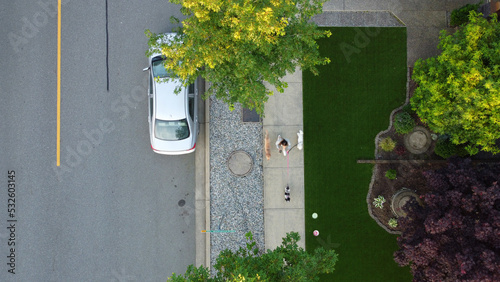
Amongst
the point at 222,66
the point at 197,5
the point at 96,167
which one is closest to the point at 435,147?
the point at 222,66

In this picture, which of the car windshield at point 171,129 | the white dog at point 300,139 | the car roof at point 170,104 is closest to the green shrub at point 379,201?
the white dog at point 300,139

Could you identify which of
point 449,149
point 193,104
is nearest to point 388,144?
point 449,149

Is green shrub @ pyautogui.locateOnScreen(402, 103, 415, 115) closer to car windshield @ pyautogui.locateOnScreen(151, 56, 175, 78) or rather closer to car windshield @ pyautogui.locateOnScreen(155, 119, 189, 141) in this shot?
car windshield @ pyautogui.locateOnScreen(155, 119, 189, 141)

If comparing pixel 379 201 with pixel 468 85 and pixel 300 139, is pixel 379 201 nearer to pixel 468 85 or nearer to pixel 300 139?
pixel 300 139

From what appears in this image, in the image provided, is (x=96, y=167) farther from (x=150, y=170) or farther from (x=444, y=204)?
(x=444, y=204)

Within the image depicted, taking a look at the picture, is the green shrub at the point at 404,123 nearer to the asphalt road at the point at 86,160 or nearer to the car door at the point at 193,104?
the car door at the point at 193,104
